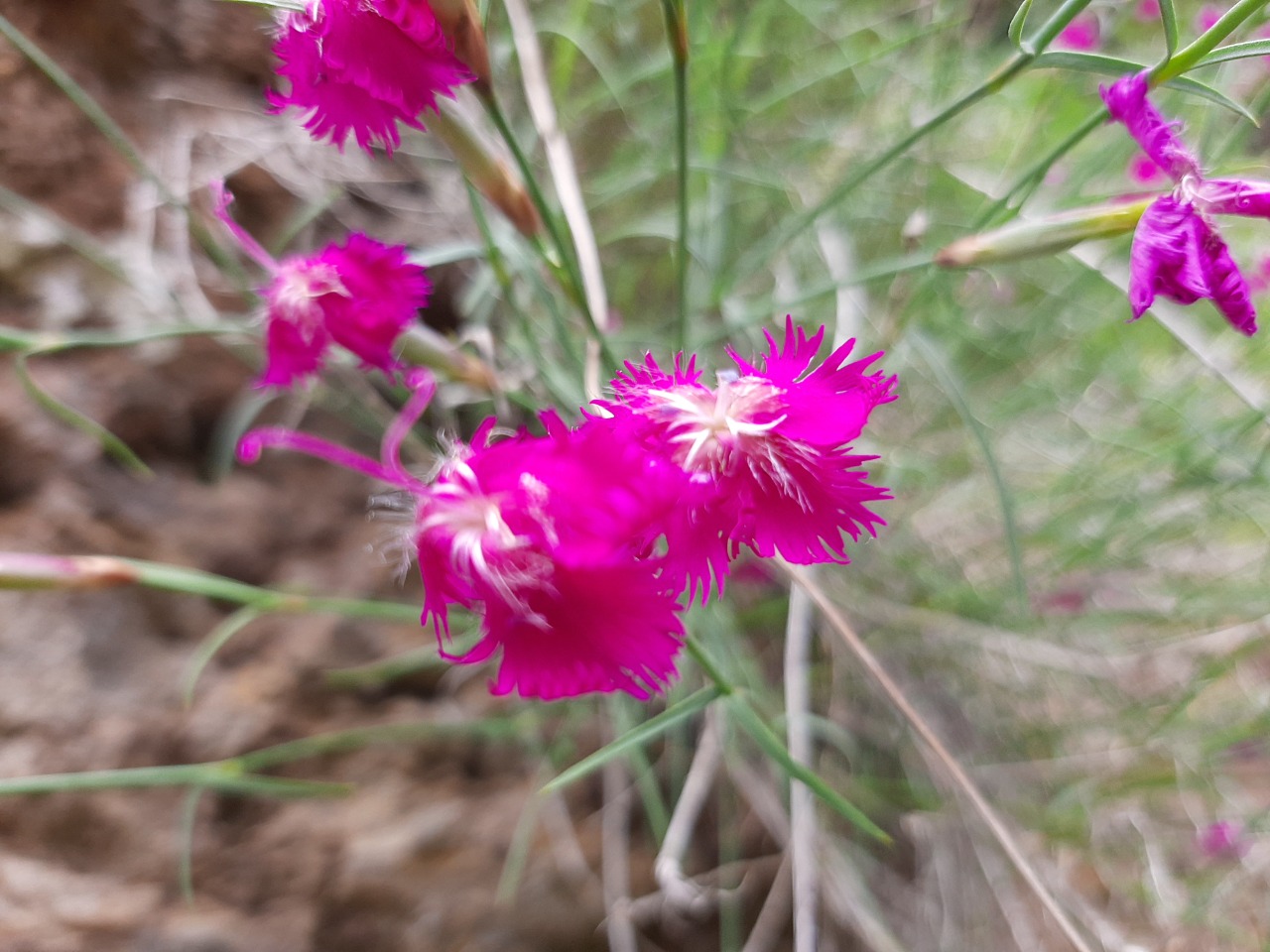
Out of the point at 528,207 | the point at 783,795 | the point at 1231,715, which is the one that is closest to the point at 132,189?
the point at 528,207

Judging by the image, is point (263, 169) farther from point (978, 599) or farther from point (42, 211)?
point (978, 599)

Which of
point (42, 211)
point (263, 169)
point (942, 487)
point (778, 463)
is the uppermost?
point (263, 169)

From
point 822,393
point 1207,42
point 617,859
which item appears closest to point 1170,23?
point 1207,42

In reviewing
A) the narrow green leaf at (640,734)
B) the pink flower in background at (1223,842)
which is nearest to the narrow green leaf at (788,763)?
the narrow green leaf at (640,734)

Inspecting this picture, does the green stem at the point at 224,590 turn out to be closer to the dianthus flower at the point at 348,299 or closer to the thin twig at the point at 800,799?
the dianthus flower at the point at 348,299

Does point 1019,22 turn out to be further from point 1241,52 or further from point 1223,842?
point 1223,842

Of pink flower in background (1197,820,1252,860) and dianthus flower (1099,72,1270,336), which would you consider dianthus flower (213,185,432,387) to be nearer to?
dianthus flower (1099,72,1270,336)
